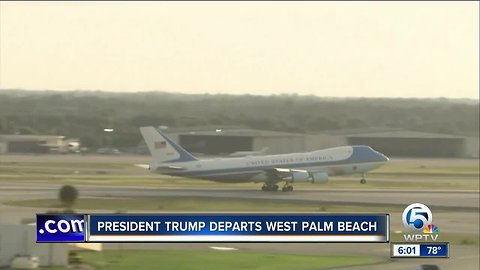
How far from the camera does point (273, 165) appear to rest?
45.8 m

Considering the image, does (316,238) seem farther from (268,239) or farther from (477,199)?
(477,199)

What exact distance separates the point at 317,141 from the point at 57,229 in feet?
99.7

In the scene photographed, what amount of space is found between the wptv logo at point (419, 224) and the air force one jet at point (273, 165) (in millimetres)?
24664

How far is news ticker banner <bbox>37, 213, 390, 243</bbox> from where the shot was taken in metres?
16.2

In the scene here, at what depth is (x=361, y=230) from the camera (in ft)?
Answer: 54.5

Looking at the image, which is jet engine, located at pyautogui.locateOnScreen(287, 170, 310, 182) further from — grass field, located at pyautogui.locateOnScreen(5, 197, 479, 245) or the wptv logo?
the wptv logo

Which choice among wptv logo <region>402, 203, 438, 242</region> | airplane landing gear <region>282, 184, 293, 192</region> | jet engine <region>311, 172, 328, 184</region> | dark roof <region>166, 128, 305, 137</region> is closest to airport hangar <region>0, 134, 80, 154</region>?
dark roof <region>166, 128, 305, 137</region>

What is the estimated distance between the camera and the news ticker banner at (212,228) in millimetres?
16250

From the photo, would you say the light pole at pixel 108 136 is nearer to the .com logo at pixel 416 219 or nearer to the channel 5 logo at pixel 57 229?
the channel 5 logo at pixel 57 229

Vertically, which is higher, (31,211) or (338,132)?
Answer: (338,132)

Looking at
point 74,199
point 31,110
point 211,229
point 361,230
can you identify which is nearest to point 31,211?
point 74,199

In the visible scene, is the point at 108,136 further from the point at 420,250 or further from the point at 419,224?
the point at 420,250

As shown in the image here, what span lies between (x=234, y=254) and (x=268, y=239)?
306 inches

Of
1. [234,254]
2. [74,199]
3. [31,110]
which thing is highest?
[31,110]
